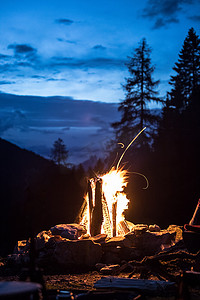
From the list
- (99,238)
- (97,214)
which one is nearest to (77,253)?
(99,238)

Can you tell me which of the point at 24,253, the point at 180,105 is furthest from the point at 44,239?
the point at 180,105

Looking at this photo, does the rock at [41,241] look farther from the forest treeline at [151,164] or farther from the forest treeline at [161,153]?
the forest treeline at [161,153]

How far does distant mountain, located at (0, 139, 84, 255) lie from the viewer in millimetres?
37344

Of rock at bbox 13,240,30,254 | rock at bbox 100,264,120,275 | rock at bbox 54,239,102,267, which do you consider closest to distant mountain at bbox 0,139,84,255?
rock at bbox 13,240,30,254

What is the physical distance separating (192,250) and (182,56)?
37.6 m

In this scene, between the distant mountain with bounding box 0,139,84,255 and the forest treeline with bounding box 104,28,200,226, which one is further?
the distant mountain with bounding box 0,139,84,255

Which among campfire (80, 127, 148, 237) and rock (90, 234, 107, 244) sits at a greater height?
campfire (80, 127, 148, 237)

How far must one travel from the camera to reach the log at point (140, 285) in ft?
A: 19.3

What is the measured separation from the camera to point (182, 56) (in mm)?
41250

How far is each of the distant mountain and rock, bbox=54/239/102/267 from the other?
1626 centimetres

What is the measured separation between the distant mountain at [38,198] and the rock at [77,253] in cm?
1626

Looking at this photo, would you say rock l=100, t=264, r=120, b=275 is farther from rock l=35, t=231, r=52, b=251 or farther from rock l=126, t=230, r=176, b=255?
rock l=35, t=231, r=52, b=251

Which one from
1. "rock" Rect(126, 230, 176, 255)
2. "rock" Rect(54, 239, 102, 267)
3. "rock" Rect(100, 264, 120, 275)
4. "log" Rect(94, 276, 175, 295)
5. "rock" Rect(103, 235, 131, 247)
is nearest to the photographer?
"log" Rect(94, 276, 175, 295)

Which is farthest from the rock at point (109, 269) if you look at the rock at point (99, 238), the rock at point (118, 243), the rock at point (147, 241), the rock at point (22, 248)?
the rock at point (22, 248)
